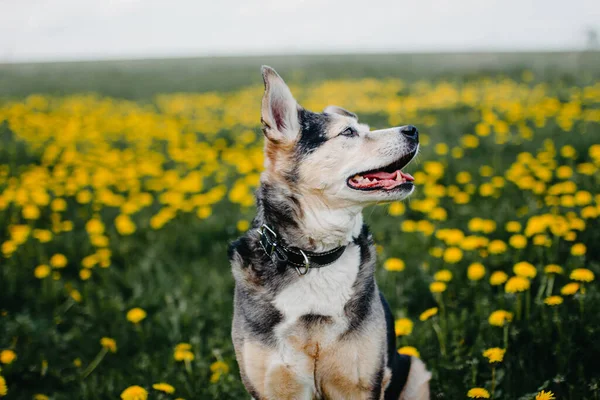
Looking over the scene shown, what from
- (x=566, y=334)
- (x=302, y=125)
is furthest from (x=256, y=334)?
(x=566, y=334)

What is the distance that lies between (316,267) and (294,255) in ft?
0.48

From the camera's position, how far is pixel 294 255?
9.06 ft

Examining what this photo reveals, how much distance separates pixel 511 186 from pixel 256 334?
15.1 ft

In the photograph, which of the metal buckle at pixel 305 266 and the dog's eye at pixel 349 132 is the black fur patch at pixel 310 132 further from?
the metal buckle at pixel 305 266

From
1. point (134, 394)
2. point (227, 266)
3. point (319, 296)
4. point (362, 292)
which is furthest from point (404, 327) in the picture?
point (227, 266)

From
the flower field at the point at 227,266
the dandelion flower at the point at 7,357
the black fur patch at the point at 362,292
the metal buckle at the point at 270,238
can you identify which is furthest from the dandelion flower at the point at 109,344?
the black fur patch at the point at 362,292

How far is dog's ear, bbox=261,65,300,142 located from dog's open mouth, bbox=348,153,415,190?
0.50 meters

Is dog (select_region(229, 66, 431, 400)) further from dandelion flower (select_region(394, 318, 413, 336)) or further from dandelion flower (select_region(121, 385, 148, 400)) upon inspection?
dandelion flower (select_region(121, 385, 148, 400))

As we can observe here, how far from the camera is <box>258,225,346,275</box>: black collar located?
2.75 metres

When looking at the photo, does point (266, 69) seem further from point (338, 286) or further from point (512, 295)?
point (512, 295)

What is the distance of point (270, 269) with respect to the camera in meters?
2.79

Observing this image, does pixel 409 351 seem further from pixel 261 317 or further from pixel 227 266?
pixel 227 266

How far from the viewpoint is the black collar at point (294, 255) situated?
2748 millimetres

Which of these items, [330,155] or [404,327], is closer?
[330,155]
